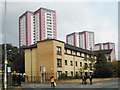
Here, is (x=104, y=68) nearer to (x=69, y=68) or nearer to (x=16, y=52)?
(x=69, y=68)

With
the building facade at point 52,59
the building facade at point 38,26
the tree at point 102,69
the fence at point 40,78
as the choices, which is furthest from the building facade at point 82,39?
the fence at point 40,78

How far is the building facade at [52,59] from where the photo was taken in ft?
211

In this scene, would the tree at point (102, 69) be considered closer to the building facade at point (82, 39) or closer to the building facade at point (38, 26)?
the building facade at point (38, 26)

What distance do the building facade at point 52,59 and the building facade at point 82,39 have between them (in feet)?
115

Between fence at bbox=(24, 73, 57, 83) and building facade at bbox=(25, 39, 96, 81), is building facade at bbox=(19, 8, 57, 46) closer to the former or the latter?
building facade at bbox=(25, 39, 96, 81)

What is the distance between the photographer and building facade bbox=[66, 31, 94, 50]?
364 feet

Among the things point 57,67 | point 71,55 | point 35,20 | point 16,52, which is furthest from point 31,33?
point 57,67

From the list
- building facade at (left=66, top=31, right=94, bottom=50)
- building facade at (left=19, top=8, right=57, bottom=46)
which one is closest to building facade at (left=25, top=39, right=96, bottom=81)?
building facade at (left=19, top=8, right=57, bottom=46)

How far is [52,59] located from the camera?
210 feet

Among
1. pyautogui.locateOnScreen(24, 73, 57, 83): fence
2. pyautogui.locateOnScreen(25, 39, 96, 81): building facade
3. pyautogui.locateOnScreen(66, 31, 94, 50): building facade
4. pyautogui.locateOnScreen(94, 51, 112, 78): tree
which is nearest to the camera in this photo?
pyautogui.locateOnScreen(24, 73, 57, 83): fence

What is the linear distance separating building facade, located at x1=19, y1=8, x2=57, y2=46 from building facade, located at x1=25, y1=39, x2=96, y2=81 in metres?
11.1

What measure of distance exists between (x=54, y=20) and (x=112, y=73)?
25826 mm

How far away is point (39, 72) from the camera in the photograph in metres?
65.8

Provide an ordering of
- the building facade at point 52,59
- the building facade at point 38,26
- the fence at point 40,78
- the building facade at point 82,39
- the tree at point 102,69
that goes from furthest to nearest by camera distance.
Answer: the building facade at point 82,39 < the building facade at point 38,26 < the tree at point 102,69 < the building facade at point 52,59 < the fence at point 40,78
